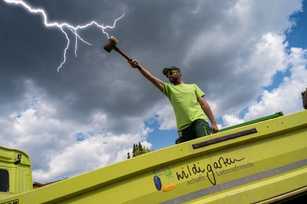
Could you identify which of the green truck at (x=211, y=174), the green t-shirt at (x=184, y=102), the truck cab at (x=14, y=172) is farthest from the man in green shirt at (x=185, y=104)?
the truck cab at (x=14, y=172)

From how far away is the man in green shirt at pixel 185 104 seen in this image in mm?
4926

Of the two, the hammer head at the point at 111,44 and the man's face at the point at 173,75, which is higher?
the hammer head at the point at 111,44

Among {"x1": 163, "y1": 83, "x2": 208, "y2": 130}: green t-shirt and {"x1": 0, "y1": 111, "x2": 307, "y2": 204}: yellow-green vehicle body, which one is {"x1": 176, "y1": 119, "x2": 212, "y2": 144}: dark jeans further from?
{"x1": 0, "y1": 111, "x2": 307, "y2": 204}: yellow-green vehicle body

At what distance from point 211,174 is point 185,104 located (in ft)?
4.80

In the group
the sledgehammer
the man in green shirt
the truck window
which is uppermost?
the sledgehammer

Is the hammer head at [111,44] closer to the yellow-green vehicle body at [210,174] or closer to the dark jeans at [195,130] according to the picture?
the dark jeans at [195,130]

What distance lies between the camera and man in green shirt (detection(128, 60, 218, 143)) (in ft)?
16.2

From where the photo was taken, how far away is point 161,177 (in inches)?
145

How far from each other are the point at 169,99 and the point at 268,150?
5.63 ft

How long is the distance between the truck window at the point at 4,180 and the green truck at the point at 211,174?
1.61 m

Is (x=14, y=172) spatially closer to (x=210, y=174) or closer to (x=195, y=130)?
(x=195, y=130)

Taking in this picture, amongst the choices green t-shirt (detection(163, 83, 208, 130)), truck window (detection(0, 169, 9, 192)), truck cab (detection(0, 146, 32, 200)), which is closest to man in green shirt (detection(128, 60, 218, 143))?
green t-shirt (detection(163, 83, 208, 130))

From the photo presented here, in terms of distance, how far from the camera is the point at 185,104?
16.6ft

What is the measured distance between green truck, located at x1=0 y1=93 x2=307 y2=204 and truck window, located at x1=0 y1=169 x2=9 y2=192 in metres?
1.61
